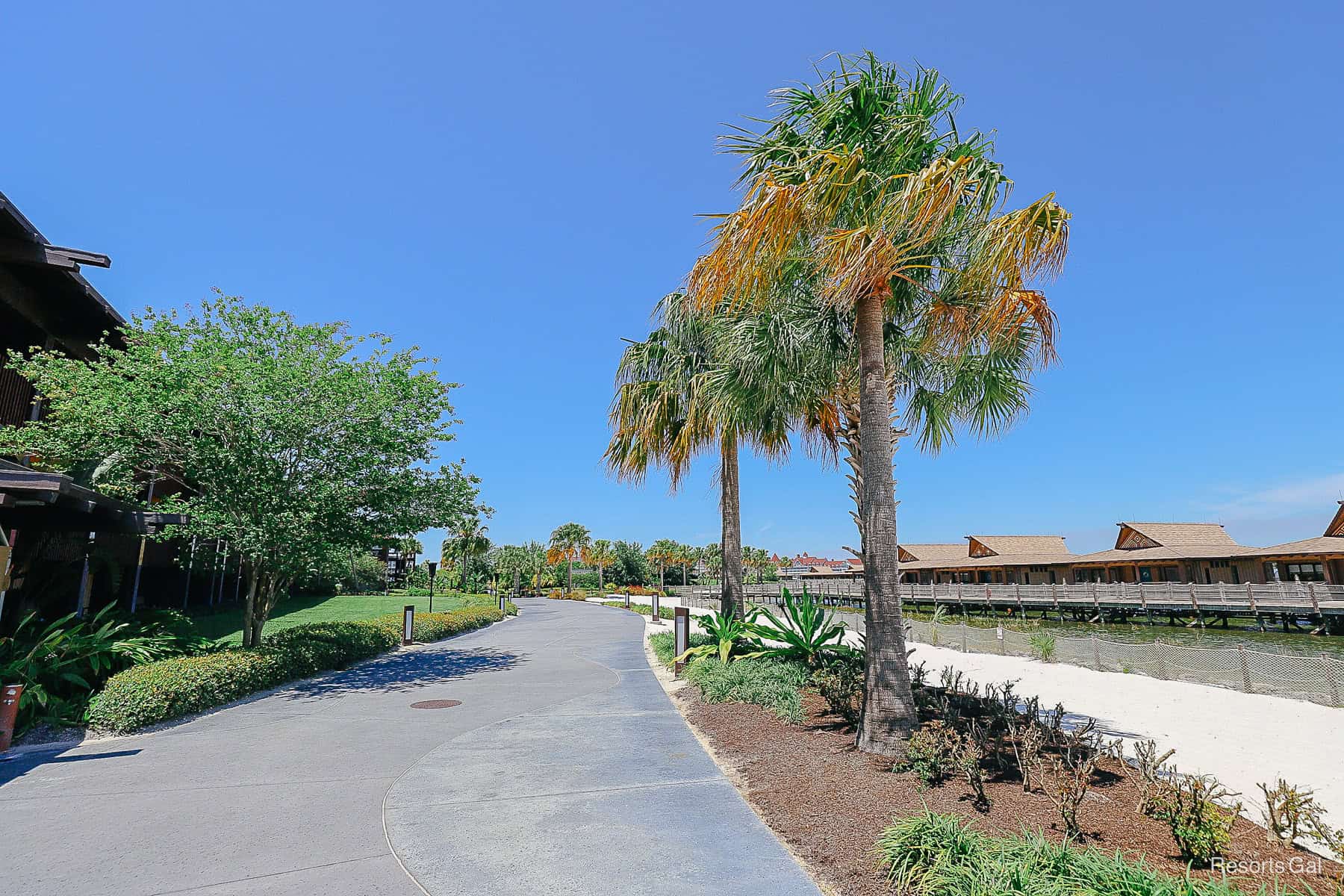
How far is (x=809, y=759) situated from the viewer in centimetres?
655

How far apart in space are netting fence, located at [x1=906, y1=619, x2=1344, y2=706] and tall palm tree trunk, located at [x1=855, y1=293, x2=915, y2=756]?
8.19 meters

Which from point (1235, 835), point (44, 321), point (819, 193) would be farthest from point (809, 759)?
point (44, 321)

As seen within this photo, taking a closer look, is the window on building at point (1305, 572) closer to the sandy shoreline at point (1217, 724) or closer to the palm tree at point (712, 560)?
the sandy shoreline at point (1217, 724)

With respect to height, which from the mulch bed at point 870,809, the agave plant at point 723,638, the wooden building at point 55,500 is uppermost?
the wooden building at point 55,500

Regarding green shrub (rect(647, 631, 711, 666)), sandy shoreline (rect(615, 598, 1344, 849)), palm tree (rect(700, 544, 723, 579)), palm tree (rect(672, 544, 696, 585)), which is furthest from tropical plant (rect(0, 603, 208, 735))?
palm tree (rect(700, 544, 723, 579))

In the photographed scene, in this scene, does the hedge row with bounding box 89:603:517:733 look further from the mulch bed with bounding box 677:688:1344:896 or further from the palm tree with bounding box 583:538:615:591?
the palm tree with bounding box 583:538:615:591

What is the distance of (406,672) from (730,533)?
764cm

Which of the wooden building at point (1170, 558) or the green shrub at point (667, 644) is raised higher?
the wooden building at point (1170, 558)

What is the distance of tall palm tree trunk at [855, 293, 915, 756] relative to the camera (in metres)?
6.59

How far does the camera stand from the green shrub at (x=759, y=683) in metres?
8.70

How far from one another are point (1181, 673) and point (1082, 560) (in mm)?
37391

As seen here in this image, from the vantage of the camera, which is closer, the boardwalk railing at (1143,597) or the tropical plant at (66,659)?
the tropical plant at (66,659)

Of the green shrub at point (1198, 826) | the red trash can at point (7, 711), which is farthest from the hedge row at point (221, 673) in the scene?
the green shrub at point (1198, 826)

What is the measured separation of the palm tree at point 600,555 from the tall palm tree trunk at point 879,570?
75575 mm
